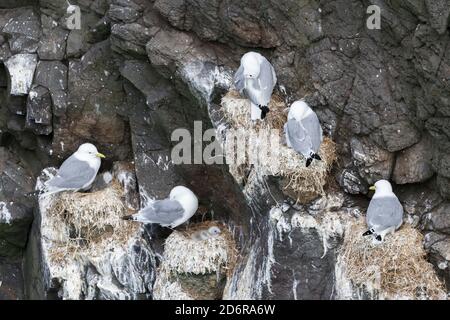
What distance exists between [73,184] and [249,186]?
7.33 ft

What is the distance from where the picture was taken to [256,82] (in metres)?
10.7

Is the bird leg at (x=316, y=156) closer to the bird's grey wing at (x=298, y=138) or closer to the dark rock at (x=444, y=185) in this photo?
the bird's grey wing at (x=298, y=138)

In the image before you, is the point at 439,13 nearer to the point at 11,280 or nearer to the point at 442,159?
the point at 442,159

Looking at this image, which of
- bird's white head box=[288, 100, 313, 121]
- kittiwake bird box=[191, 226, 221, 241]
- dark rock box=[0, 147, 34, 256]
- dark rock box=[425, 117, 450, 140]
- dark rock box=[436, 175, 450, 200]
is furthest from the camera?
dark rock box=[0, 147, 34, 256]

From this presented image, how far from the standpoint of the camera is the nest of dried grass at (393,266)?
389 inches

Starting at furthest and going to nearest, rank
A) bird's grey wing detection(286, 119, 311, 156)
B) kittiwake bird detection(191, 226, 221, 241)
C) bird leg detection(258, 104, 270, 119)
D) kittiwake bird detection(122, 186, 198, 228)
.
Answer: kittiwake bird detection(191, 226, 221, 241) → kittiwake bird detection(122, 186, 198, 228) → bird leg detection(258, 104, 270, 119) → bird's grey wing detection(286, 119, 311, 156)

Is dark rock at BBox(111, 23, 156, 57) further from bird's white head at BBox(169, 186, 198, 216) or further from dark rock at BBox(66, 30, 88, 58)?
bird's white head at BBox(169, 186, 198, 216)

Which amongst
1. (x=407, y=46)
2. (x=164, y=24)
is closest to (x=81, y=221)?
(x=164, y=24)

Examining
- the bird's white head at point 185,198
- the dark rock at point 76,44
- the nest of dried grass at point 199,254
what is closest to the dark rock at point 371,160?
the nest of dried grass at point 199,254

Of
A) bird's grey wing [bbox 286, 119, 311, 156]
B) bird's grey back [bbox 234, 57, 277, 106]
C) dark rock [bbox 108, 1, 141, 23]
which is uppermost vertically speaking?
dark rock [bbox 108, 1, 141, 23]

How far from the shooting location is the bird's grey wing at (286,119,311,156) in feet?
33.3

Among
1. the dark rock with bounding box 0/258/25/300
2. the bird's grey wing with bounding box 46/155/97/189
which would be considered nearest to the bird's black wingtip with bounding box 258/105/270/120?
the bird's grey wing with bounding box 46/155/97/189

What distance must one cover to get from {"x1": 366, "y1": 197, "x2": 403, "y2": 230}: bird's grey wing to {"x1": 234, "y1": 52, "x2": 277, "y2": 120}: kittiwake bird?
1.59 m

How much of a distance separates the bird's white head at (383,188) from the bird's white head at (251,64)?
1.78m
